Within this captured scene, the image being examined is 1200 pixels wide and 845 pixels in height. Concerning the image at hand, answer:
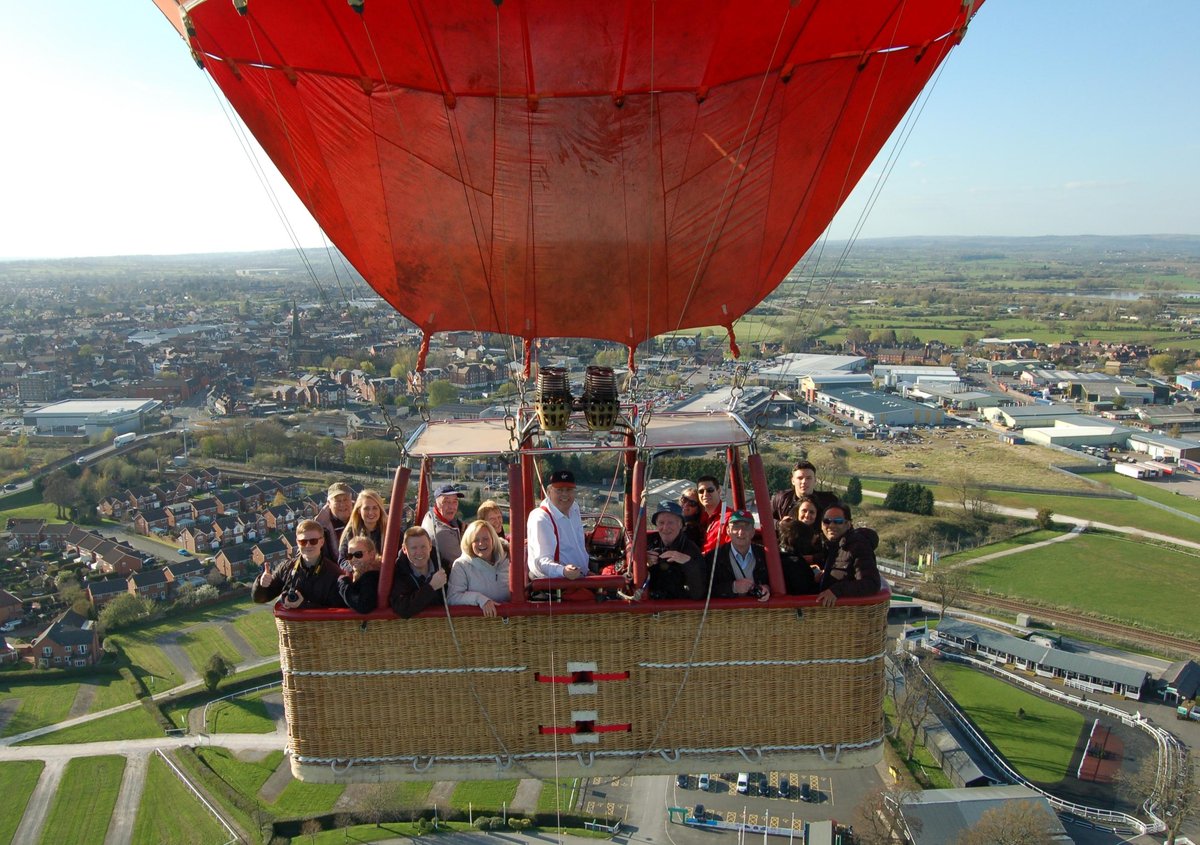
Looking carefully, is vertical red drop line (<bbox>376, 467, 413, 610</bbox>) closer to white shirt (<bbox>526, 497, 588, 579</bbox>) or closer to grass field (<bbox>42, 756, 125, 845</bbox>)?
white shirt (<bbox>526, 497, 588, 579</bbox>)

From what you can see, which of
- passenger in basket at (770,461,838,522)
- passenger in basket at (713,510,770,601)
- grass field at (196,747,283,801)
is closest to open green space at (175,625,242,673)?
grass field at (196,747,283,801)

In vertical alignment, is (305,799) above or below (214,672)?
below

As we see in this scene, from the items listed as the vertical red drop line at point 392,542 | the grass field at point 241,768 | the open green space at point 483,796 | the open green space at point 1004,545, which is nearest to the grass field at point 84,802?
the grass field at point 241,768

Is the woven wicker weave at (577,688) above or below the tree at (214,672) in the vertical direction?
above

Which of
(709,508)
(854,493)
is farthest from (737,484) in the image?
(854,493)

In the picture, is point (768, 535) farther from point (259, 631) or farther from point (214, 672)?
point (259, 631)

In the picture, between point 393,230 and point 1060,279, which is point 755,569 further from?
point 1060,279

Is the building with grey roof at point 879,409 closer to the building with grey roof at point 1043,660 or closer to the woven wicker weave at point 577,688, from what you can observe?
the building with grey roof at point 1043,660
